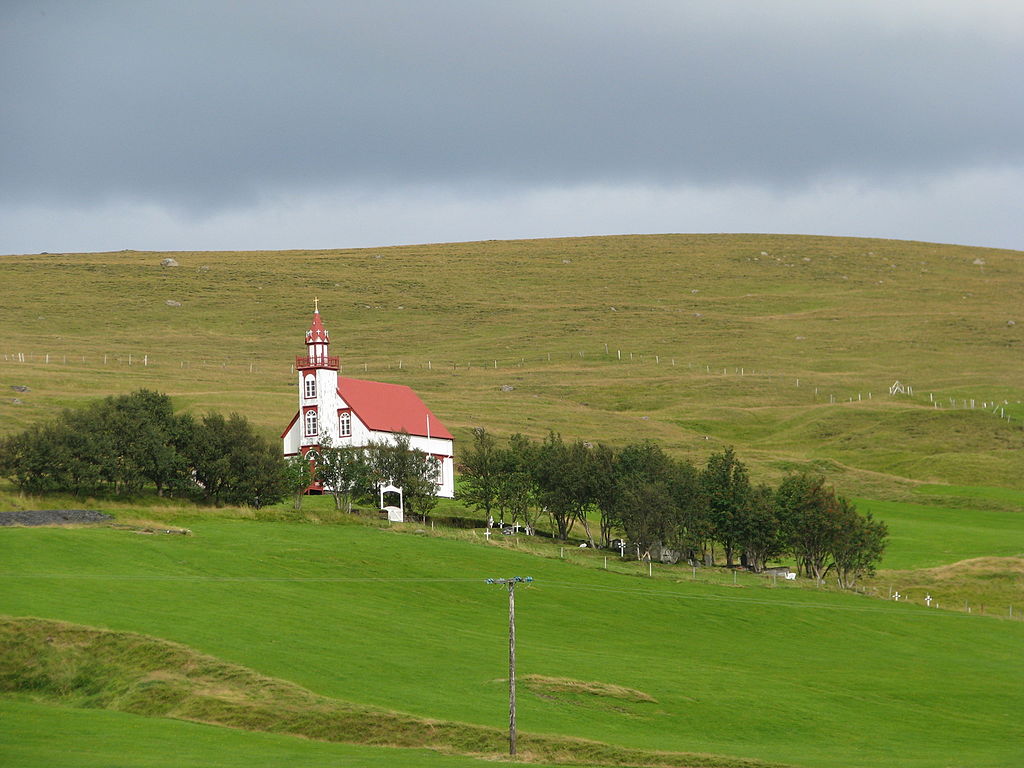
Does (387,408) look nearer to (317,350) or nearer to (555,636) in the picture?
(317,350)

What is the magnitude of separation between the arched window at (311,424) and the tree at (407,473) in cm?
816

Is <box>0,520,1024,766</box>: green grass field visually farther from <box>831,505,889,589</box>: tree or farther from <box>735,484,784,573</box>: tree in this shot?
<box>735,484,784,573</box>: tree

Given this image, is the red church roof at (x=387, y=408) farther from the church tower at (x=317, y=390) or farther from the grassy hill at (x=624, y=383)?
the grassy hill at (x=624, y=383)

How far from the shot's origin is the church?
100 m

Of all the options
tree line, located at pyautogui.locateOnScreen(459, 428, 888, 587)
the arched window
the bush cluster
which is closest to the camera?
the bush cluster

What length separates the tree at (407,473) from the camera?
90188 millimetres

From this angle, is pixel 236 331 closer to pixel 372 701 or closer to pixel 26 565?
pixel 26 565

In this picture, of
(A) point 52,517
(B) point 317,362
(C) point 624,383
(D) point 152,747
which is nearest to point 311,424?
(B) point 317,362

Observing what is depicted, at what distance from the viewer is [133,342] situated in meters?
179

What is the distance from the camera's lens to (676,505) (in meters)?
87.6

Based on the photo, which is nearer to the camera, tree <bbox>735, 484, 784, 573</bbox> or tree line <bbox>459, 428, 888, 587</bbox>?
tree line <bbox>459, 428, 888, 587</bbox>

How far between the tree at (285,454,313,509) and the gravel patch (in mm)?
15239

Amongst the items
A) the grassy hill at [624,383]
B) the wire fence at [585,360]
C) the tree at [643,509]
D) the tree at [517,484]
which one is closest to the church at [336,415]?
the tree at [517,484]


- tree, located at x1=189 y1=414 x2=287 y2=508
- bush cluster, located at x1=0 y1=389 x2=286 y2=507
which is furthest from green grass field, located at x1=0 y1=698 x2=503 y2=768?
tree, located at x1=189 y1=414 x2=287 y2=508
